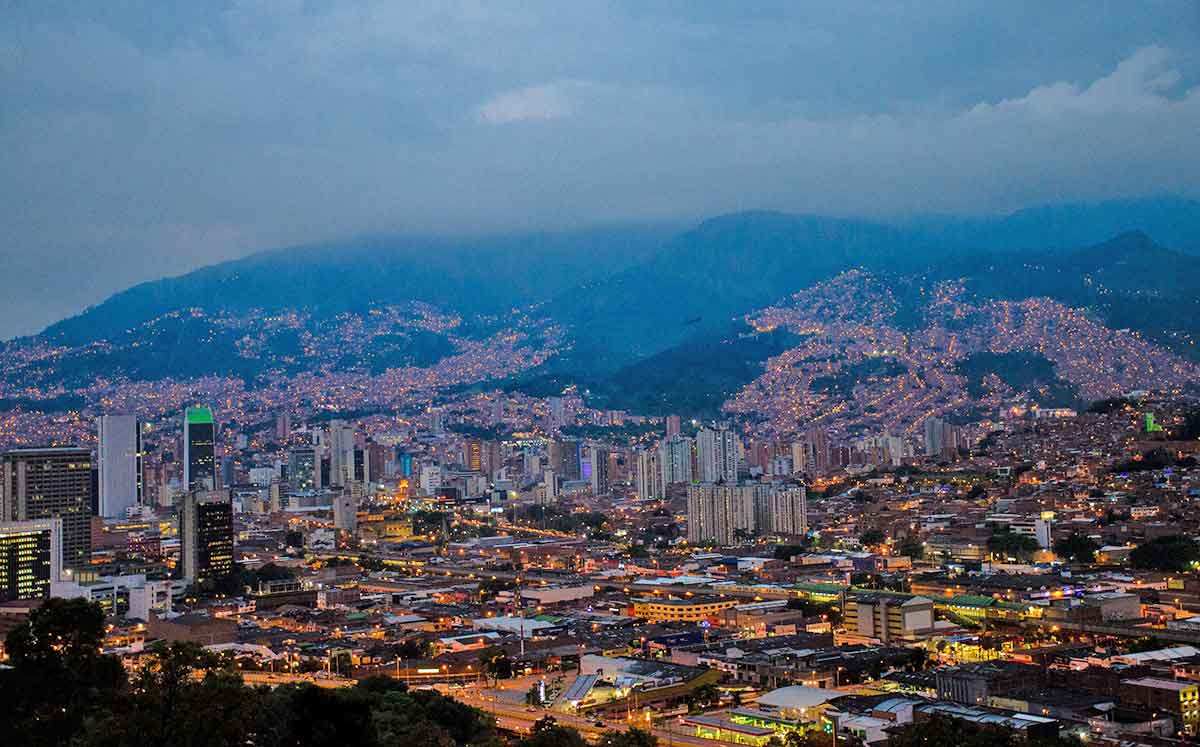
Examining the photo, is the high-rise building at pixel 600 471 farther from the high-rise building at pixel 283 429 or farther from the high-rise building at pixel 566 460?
the high-rise building at pixel 283 429

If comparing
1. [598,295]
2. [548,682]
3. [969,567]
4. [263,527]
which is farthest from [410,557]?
[598,295]

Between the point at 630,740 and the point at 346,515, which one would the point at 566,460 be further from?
the point at 630,740

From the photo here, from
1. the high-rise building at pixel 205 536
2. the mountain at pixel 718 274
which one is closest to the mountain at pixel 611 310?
the mountain at pixel 718 274

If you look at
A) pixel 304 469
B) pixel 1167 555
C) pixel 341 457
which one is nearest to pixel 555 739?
pixel 1167 555

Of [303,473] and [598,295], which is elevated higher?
[598,295]

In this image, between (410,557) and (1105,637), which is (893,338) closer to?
(410,557)

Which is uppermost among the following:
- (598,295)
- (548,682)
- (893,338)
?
(598,295)
